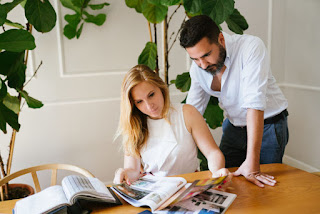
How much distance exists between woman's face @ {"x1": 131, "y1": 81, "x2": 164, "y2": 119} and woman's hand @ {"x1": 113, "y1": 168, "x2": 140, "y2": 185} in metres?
0.31

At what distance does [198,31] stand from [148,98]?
1.32 ft

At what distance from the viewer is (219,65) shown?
1.69m

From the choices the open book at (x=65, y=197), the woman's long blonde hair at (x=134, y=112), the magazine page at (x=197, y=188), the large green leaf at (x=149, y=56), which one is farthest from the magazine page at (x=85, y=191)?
the large green leaf at (x=149, y=56)

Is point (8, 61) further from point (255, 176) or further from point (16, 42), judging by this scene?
point (255, 176)

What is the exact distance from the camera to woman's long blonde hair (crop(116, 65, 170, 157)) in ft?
5.16

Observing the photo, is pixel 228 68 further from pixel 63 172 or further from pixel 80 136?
pixel 63 172

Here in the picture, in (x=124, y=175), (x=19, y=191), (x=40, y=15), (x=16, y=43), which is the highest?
(x=40, y=15)

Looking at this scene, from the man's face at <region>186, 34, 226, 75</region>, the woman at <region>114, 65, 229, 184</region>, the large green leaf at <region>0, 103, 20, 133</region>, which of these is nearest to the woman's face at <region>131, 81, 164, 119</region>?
the woman at <region>114, 65, 229, 184</region>

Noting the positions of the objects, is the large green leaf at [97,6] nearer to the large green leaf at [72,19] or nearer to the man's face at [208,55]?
the large green leaf at [72,19]

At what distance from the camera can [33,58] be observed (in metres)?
2.53

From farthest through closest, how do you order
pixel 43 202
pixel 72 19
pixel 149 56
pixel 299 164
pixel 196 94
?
pixel 299 164 < pixel 72 19 < pixel 149 56 < pixel 196 94 < pixel 43 202

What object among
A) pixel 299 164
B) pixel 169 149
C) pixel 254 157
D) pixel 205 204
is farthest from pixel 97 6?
pixel 299 164

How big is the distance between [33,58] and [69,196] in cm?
168

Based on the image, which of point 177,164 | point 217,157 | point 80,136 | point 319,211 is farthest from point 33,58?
point 319,211
